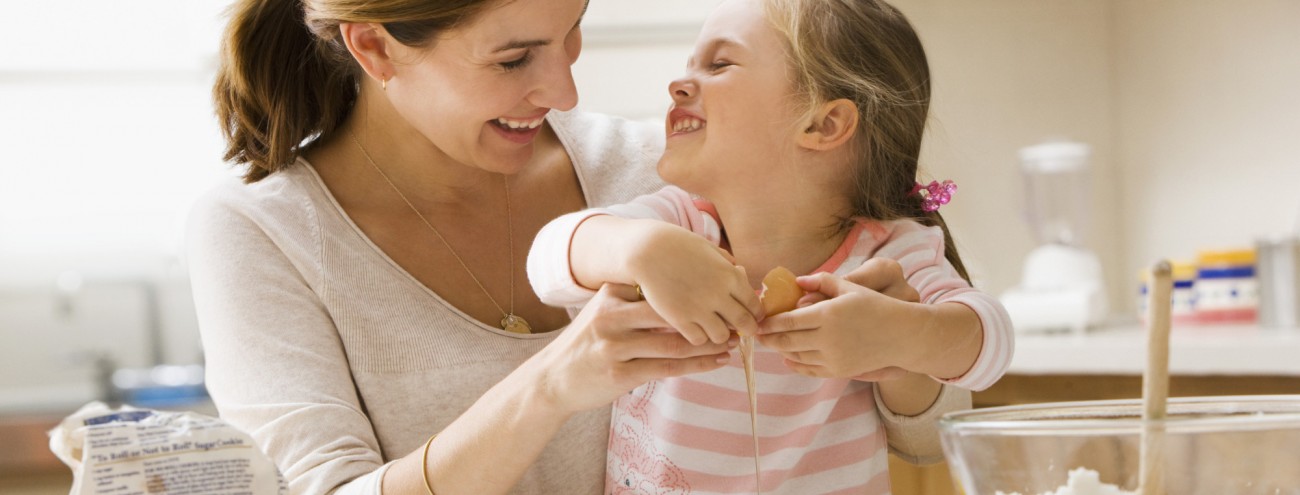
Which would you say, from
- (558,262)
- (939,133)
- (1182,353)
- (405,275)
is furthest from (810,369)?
(939,133)

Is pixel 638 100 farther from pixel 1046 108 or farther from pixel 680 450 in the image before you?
pixel 680 450

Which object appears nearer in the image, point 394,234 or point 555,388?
point 555,388

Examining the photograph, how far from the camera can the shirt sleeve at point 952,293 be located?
1042 millimetres

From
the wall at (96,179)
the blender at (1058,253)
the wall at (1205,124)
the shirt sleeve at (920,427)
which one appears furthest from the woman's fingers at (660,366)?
the wall at (96,179)

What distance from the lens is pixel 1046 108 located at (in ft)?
11.4

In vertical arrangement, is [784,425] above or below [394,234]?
below

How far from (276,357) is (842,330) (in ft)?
2.05

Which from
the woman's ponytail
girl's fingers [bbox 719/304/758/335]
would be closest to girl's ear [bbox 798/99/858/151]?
girl's fingers [bbox 719/304/758/335]

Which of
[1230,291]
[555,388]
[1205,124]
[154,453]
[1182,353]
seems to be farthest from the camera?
[1205,124]

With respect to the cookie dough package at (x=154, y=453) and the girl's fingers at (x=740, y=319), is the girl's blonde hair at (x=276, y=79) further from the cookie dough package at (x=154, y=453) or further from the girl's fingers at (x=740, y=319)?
the cookie dough package at (x=154, y=453)

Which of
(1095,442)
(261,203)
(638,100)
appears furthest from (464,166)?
(638,100)

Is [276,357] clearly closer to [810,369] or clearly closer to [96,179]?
[810,369]

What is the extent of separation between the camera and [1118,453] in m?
0.66

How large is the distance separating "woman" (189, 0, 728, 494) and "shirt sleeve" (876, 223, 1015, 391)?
1.19 feet
